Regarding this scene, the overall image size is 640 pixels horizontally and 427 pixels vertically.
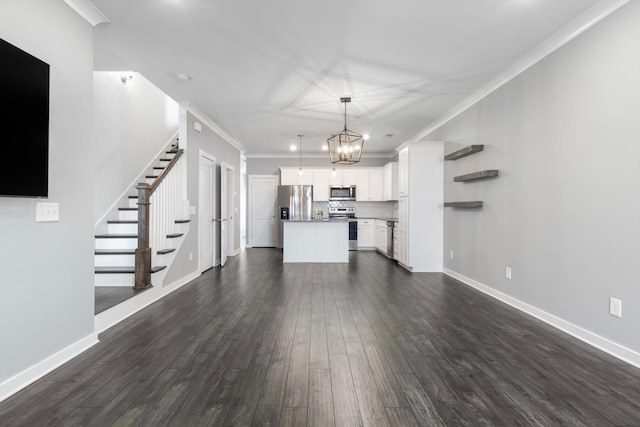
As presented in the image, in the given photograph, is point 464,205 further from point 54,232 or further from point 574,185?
point 54,232

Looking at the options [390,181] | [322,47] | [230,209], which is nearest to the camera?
[322,47]

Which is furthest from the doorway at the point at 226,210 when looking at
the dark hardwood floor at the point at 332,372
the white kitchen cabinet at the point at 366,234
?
the white kitchen cabinet at the point at 366,234

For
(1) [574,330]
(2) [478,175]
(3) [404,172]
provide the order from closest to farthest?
(1) [574,330] < (2) [478,175] < (3) [404,172]

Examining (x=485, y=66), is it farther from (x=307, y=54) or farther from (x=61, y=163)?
(x=61, y=163)

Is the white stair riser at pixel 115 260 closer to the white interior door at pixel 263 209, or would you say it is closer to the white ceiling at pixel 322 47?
the white ceiling at pixel 322 47

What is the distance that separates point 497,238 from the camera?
13.0 ft

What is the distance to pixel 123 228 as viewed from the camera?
4297mm

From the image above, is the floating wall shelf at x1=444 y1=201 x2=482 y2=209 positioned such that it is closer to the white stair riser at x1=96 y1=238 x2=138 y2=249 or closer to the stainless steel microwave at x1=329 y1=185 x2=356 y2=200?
the stainless steel microwave at x1=329 y1=185 x2=356 y2=200

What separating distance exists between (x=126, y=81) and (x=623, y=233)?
650 cm

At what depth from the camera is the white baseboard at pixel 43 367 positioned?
6.05ft

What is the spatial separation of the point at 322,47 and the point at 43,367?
137 inches

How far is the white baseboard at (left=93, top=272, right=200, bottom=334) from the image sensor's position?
2.82m

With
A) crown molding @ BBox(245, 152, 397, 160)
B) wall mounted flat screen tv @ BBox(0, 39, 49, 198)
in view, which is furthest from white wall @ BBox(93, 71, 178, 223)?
crown molding @ BBox(245, 152, 397, 160)

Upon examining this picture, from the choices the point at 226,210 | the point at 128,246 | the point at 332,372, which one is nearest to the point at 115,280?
the point at 128,246
